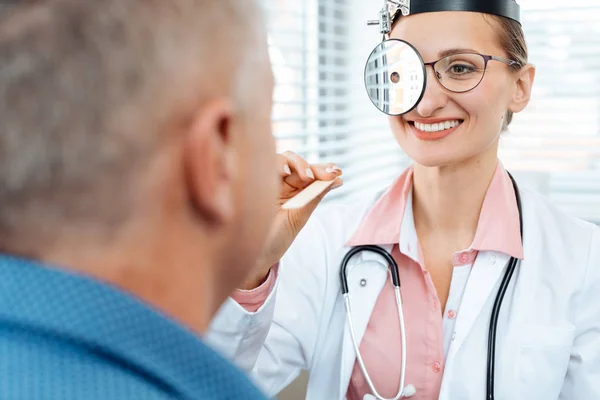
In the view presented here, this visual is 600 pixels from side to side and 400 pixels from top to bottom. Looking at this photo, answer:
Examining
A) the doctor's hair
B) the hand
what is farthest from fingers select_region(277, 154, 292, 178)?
the doctor's hair

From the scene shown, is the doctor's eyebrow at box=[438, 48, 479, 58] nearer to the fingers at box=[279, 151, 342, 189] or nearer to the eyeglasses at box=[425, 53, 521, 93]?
the eyeglasses at box=[425, 53, 521, 93]

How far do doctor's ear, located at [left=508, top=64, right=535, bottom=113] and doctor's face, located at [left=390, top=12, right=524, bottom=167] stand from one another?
6 centimetres

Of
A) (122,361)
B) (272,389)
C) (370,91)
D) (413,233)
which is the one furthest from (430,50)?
(122,361)

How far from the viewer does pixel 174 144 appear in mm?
492

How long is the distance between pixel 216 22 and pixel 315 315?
948 mm

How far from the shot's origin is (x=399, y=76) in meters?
1.33

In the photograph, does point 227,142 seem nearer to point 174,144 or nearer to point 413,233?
point 174,144

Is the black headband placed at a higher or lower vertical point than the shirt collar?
higher

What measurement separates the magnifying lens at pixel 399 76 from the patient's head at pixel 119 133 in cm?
82

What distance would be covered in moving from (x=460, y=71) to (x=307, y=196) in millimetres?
441

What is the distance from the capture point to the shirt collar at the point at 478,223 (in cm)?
133

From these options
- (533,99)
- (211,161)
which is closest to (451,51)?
(211,161)

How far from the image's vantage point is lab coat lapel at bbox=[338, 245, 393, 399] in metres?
1.32

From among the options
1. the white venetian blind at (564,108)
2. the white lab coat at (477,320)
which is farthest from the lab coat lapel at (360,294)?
the white venetian blind at (564,108)
